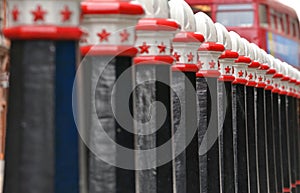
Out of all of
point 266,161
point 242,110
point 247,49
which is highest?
point 247,49

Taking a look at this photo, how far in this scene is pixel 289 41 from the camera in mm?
21688

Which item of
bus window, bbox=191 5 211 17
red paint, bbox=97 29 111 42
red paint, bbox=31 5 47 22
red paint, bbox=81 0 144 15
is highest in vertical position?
bus window, bbox=191 5 211 17

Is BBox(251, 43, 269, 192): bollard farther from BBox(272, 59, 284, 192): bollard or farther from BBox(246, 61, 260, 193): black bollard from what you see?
BBox(272, 59, 284, 192): bollard

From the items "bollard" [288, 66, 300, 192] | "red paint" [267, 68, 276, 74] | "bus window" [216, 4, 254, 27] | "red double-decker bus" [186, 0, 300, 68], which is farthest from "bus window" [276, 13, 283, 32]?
"red paint" [267, 68, 276, 74]

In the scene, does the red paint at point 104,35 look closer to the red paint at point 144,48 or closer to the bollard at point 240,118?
the red paint at point 144,48

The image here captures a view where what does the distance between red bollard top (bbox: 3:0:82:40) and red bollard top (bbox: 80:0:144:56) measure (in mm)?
385

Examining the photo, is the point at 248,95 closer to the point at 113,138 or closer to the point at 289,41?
the point at 113,138

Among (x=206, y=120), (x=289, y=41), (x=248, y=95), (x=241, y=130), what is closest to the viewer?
(x=206, y=120)

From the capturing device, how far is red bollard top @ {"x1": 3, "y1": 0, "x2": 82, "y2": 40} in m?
3.87

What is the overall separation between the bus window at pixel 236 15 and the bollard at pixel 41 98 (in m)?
14.7

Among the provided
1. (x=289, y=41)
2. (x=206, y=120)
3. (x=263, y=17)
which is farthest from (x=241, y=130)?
(x=289, y=41)

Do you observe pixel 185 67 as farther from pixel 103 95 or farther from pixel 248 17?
pixel 248 17

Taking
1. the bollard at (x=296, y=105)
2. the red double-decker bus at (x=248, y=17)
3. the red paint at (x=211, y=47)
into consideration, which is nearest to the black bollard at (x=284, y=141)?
the bollard at (x=296, y=105)

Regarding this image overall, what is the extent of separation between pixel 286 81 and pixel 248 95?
15.1 feet
